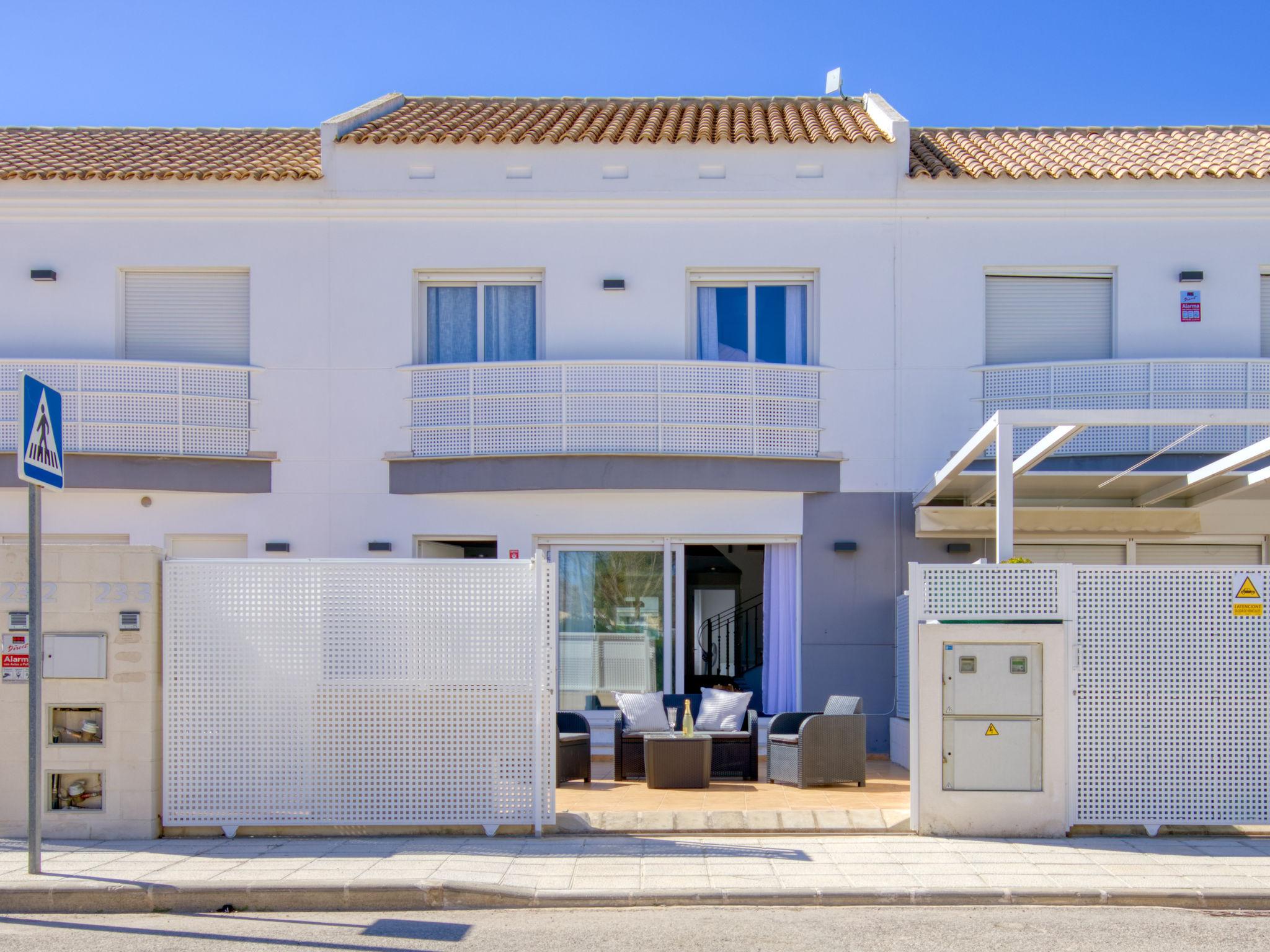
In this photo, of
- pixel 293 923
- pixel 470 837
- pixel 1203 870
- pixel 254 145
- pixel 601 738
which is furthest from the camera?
pixel 254 145

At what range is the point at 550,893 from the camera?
25.3ft

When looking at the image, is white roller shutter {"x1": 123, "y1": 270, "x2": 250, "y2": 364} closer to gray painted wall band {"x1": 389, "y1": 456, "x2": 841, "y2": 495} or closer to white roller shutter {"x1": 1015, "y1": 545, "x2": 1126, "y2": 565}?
gray painted wall band {"x1": 389, "y1": 456, "x2": 841, "y2": 495}

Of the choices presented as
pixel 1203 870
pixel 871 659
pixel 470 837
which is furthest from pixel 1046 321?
pixel 470 837

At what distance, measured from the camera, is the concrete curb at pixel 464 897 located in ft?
25.3

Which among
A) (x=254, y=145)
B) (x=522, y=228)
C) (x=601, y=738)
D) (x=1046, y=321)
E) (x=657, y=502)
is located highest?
(x=254, y=145)

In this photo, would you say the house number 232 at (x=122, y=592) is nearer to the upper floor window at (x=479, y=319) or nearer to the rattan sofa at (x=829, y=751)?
the rattan sofa at (x=829, y=751)

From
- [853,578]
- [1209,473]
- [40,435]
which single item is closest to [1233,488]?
[1209,473]

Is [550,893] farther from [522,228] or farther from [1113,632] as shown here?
[522,228]

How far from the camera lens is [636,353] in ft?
48.9

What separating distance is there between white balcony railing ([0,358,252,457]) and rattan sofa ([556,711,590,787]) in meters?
5.60

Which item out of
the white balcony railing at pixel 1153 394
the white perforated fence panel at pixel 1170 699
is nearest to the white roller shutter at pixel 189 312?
the white balcony railing at pixel 1153 394

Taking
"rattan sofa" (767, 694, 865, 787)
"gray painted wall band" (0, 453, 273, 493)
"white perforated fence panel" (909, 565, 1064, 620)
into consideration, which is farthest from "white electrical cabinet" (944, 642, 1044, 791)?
"gray painted wall band" (0, 453, 273, 493)

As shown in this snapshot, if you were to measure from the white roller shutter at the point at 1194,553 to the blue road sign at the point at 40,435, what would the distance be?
1174cm

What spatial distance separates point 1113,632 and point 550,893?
4772 millimetres
